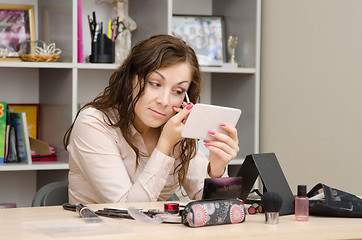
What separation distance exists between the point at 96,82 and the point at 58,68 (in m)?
0.35

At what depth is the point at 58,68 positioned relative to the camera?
9.34 ft

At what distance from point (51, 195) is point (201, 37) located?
1.58 m

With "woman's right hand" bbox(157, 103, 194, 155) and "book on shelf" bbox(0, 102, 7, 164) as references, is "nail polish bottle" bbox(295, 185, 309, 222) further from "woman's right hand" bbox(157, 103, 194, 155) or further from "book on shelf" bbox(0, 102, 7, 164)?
"book on shelf" bbox(0, 102, 7, 164)

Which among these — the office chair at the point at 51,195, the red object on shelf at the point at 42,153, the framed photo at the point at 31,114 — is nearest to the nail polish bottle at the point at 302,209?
the office chair at the point at 51,195

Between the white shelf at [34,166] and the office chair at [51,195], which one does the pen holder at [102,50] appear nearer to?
the white shelf at [34,166]

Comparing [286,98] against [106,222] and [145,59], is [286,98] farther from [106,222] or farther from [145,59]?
[106,222]

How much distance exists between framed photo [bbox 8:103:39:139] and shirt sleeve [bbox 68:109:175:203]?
1.20 metres

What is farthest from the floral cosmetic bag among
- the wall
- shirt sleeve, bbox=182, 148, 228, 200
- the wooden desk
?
the wall

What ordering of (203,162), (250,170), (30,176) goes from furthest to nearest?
(30,176), (203,162), (250,170)

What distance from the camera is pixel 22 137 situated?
2725 mm

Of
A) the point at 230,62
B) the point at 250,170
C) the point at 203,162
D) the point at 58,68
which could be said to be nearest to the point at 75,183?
the point at 203,162

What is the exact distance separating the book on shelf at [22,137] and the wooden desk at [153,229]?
134cm

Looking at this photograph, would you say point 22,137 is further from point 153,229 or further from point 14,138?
point 153,229

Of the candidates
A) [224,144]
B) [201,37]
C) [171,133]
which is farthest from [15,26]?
[224,144]
